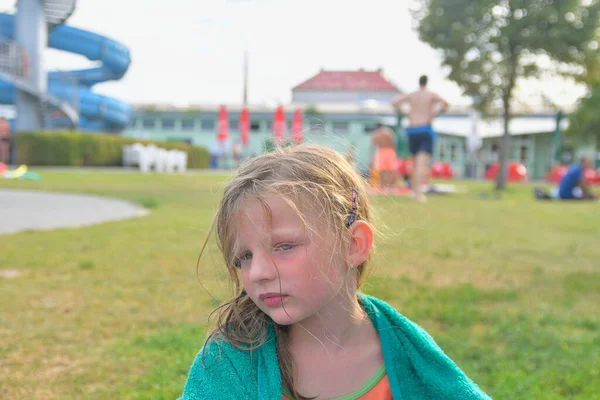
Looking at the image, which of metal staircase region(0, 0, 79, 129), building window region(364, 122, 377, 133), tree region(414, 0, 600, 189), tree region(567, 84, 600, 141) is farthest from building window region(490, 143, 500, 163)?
metal staircase region(0, 0, 79, 129)

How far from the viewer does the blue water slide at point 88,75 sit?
1008 inches

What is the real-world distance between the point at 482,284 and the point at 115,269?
2471mm

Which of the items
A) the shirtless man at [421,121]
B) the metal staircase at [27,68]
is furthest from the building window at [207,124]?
the shirtless man at [421,121]

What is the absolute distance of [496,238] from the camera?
19.5 feet

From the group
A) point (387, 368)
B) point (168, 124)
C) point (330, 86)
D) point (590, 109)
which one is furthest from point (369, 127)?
point (387, 368)

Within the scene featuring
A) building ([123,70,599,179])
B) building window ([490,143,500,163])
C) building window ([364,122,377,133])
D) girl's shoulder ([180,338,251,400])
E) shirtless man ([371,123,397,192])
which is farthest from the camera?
building window ([364,122,377,133])

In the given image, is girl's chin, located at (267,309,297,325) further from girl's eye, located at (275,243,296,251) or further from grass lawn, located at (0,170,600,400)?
grass lawn, located at (0,170,600,400)

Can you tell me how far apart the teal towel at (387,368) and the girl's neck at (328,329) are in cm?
8

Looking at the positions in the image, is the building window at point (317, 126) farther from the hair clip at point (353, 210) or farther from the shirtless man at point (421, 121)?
the shirtless man at point (421, 121)

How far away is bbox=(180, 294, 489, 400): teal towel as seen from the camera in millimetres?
1347

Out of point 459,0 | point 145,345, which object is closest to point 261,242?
point 145,345

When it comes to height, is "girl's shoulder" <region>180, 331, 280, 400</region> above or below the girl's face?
below

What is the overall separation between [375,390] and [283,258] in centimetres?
47

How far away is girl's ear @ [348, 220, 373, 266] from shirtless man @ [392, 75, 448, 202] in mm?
9550
